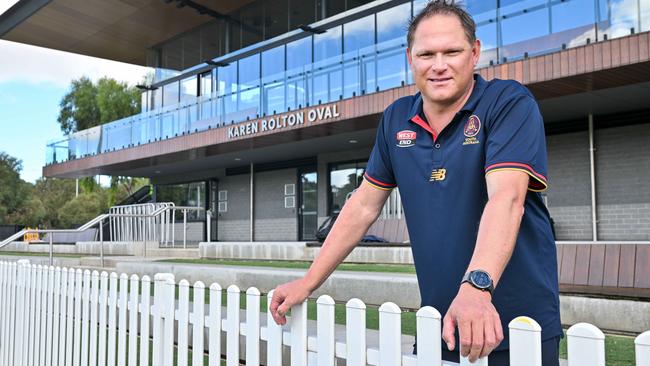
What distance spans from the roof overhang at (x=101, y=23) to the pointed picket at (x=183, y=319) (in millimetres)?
19569

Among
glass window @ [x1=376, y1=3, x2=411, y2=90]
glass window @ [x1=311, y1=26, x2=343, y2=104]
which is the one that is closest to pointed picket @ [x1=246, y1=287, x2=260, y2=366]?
glass window @ [x1=376, y1=3, x2=411, y2=90]

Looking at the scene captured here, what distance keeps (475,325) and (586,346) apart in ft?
0.77

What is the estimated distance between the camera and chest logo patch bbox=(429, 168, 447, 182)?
5.75ft

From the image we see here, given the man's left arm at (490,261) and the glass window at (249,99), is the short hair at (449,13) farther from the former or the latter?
the glass window at (249,99)

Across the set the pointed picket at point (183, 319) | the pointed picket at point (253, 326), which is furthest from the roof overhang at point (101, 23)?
the pointed picket at point (253, 326)

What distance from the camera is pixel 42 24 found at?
2331 centimetres

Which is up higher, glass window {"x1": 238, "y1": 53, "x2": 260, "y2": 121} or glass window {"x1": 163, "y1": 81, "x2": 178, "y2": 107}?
glass window {"x1": 163, "y1": 81, "x2": 178, "y2": 107}

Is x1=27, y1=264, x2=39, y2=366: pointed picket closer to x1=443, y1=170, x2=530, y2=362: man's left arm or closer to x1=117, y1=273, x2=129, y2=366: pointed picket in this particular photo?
x1=117, y1=273, x2=129, y2=366: pointed picket

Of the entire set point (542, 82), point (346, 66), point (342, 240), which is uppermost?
point (346, 66)

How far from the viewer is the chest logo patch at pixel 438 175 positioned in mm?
1752

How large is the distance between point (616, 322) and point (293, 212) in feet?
54.9

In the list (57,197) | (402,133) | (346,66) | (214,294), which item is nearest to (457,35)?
(402,133)

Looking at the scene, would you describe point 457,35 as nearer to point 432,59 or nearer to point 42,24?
point 432,59

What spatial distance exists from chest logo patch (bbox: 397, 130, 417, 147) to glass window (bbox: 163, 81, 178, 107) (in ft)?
77.6
